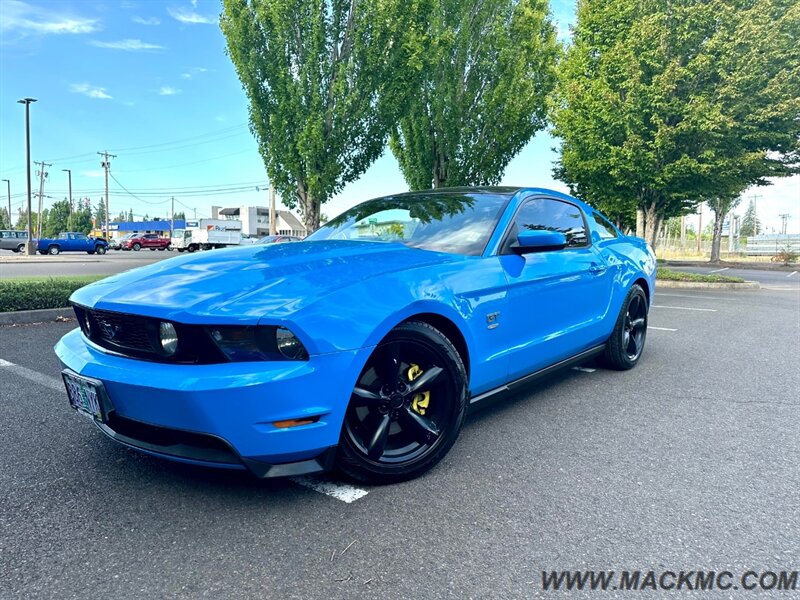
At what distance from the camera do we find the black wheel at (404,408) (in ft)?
7.43

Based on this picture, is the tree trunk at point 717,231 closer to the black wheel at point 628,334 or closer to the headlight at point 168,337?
the black wheel at point 628,334

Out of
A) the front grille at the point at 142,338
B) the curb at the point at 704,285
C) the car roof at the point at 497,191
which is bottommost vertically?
the curb at the point at 704,285

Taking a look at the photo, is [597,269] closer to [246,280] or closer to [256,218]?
[246,280]

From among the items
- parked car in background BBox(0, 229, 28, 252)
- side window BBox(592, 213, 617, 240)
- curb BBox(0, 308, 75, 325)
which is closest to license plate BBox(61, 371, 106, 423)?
side window BBox(592, 213, 617, 240)

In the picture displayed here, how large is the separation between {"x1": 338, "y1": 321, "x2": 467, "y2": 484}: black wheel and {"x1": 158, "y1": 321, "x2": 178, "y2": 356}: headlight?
0.74 meters

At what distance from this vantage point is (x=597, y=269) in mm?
3873

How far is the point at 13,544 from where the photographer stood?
192cm

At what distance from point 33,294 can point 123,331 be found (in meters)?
6.00

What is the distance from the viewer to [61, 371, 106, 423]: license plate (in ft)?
6.93

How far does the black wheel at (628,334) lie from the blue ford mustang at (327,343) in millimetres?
1264

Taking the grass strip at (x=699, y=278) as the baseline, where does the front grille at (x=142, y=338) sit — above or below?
above

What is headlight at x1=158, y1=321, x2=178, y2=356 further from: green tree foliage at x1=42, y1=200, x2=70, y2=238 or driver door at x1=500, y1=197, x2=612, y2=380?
green tree foliage at x1=42, y1=200, x2=70, y2=238

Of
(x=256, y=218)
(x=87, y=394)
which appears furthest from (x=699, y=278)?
(x=256, y=218)

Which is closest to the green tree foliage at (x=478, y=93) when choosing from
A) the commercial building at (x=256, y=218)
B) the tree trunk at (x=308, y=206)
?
the tree trunk at (x=308, y=206)
